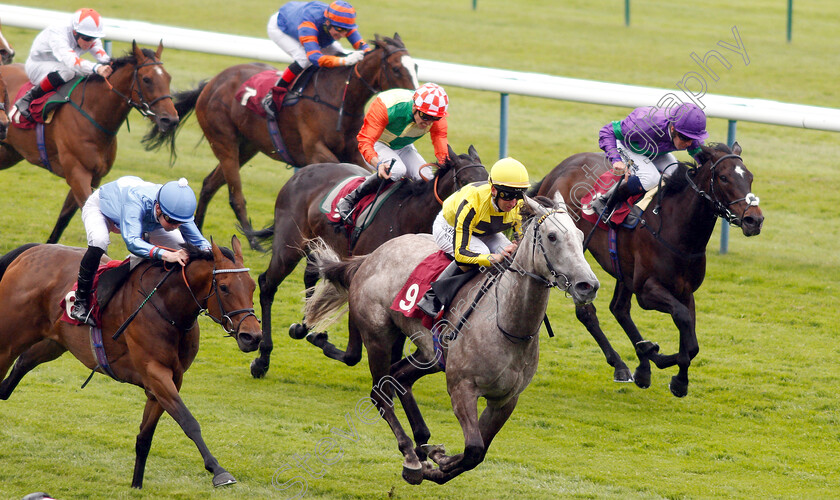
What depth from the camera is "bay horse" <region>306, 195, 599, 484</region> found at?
5004 millimetres

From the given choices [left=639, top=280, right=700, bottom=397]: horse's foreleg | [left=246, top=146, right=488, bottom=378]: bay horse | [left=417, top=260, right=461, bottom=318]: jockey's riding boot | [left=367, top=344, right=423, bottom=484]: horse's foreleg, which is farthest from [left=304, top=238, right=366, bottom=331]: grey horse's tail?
[left=639, top=280, right=700, bottom=397]: horse's foreleg

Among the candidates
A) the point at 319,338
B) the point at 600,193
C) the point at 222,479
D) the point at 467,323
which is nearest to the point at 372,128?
the point at 319,338

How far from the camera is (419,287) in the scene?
5957 mm

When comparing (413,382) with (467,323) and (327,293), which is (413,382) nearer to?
(467,323)

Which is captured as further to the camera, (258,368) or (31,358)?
(258,368)

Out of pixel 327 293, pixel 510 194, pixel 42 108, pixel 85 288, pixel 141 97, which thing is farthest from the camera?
pixel 42 108

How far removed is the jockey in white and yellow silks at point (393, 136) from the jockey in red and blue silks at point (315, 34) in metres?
2.04

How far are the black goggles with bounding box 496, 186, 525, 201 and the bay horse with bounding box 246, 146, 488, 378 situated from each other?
50.8 inches

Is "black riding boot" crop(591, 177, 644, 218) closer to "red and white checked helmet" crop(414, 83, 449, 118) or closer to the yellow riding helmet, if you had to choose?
"red and white checked helmet" crop(414, 83, 449, 118)

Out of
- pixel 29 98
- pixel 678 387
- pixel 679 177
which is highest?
pixel 679 177

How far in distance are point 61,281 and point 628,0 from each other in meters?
20.4

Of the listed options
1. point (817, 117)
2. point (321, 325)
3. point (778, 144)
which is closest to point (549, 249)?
point (321, 325)

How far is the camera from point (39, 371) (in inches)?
312

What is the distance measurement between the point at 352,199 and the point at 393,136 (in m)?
0.54
